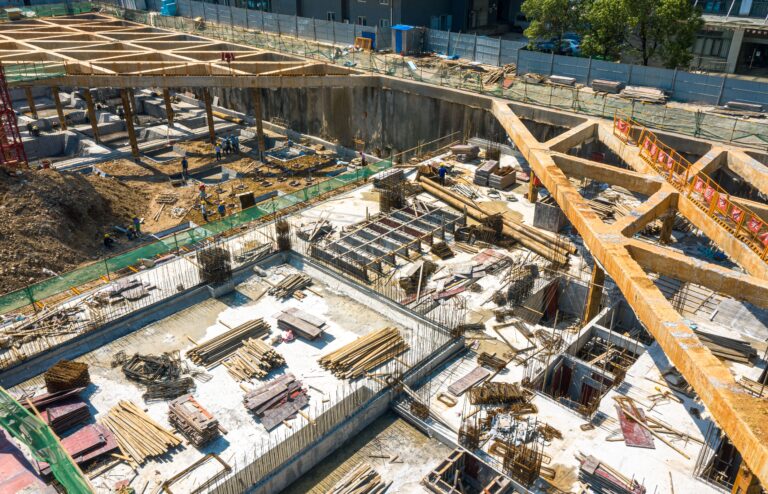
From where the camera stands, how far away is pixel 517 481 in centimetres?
1582

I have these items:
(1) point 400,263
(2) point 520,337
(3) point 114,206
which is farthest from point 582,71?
(3) point 114,206

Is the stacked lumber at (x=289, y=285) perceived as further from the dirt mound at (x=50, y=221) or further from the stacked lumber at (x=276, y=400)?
the dirt mound at (x=50, y=221)

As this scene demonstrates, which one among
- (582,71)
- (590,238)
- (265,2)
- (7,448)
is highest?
(265,2)

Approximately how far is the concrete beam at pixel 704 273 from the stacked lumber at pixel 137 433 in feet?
54.9

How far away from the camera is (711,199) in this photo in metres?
22.8

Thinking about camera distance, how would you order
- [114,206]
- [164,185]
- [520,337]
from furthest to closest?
[164,185]
[114,206]
[520,337]

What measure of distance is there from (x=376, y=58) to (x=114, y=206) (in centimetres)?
2415

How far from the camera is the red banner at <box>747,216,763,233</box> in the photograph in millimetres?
20781

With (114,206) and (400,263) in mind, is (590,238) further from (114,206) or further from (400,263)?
(114,206)

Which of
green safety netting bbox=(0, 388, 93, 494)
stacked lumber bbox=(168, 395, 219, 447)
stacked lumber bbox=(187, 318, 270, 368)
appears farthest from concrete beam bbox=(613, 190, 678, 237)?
green safety netting bbox=(0, 388, 93, 494)

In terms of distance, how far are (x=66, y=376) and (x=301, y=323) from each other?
26.8 feet

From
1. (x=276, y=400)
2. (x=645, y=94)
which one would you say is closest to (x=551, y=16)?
(x=645, y=94)

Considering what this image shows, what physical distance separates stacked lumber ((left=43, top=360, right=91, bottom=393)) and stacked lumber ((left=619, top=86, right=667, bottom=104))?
37.1 m

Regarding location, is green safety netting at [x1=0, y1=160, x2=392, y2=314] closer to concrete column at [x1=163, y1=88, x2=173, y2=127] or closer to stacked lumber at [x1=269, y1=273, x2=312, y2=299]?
stacked lumber at [x1=269, y1=273, x2=312, y2=299]
